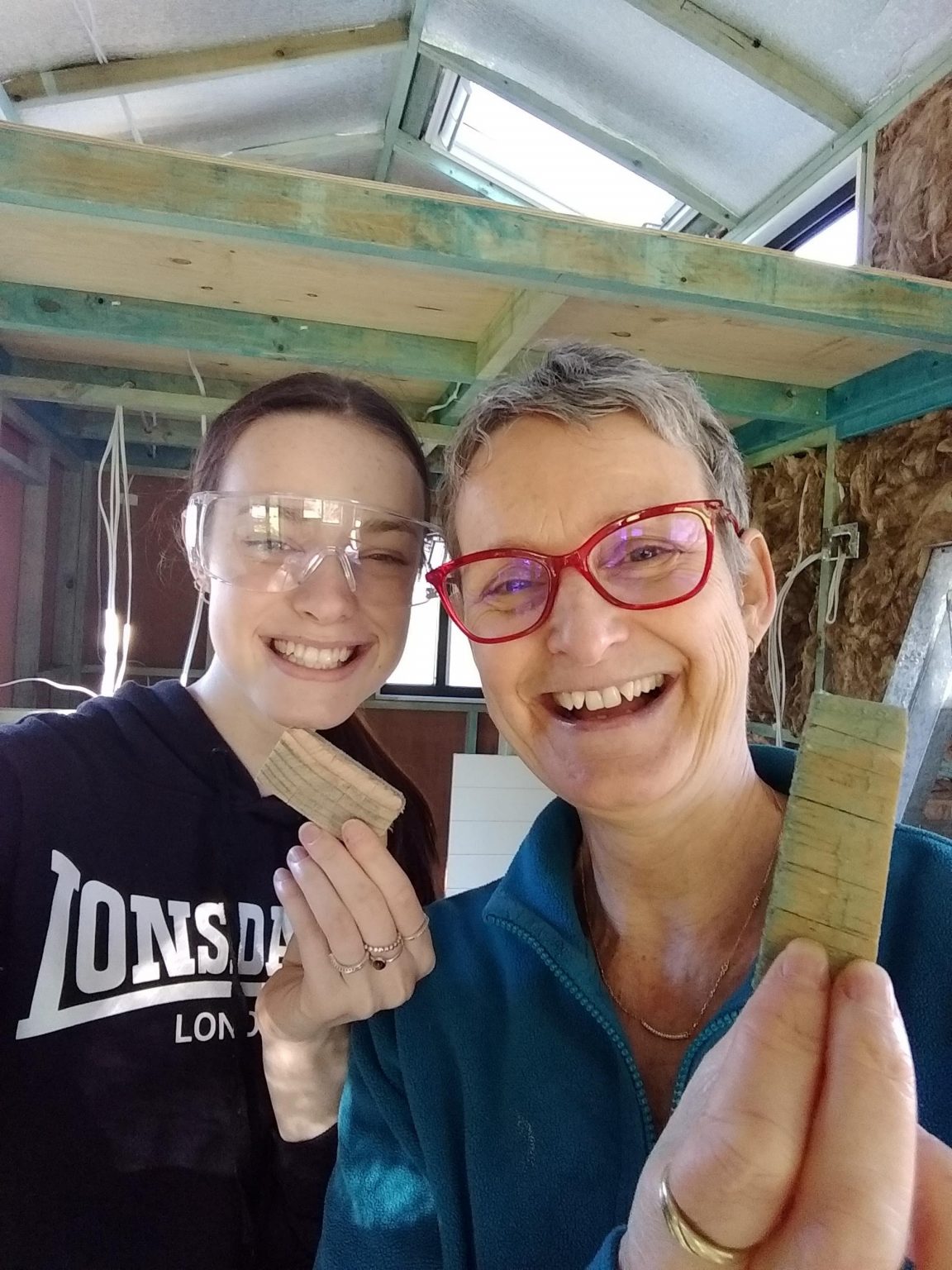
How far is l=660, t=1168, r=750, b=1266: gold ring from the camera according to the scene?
0.56m

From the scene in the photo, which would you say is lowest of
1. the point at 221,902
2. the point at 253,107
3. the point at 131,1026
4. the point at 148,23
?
the point at 131,1026

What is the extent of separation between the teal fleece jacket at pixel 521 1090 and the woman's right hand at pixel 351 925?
0.29 ft

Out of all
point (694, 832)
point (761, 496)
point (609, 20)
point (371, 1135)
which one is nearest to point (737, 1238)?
point (694, 832)

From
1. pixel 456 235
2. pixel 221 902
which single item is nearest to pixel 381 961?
pixel 221 902

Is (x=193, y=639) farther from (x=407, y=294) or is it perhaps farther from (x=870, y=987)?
(x=870, y=987)

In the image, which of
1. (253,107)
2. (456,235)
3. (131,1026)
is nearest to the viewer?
(131,1026)

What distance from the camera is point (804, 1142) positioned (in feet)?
1.81

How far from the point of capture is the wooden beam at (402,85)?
10.4 feet

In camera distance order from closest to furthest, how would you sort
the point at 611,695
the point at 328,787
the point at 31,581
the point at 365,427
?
the point at 611,695, the point at 328,787, the point at 365,427, the point at 31,581

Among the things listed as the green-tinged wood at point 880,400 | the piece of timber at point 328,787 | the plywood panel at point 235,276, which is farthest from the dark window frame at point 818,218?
the piece of timber at point 328,787

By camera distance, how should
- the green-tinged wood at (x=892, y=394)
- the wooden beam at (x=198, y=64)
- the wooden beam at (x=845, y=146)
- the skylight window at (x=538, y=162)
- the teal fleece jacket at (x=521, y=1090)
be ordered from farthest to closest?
the skylight window at (x=538, y=162)
the wooden beam at (x=198, y=64)
the wooden beam at (x=845, y=146)
the green-tinged wood at (x=892, y=394)
the teal fleece jacket at (x=521, y=1090)

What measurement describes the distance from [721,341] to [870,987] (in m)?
1.77

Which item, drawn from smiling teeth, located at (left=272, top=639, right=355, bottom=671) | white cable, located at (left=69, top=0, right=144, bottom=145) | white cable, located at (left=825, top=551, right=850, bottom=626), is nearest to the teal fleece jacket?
smiling teeth, located at (left=272, top=639, right=355, bottom=671)

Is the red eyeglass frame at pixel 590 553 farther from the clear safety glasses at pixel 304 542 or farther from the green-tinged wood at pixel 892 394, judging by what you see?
the green-tinged wood at pixel 892 394
